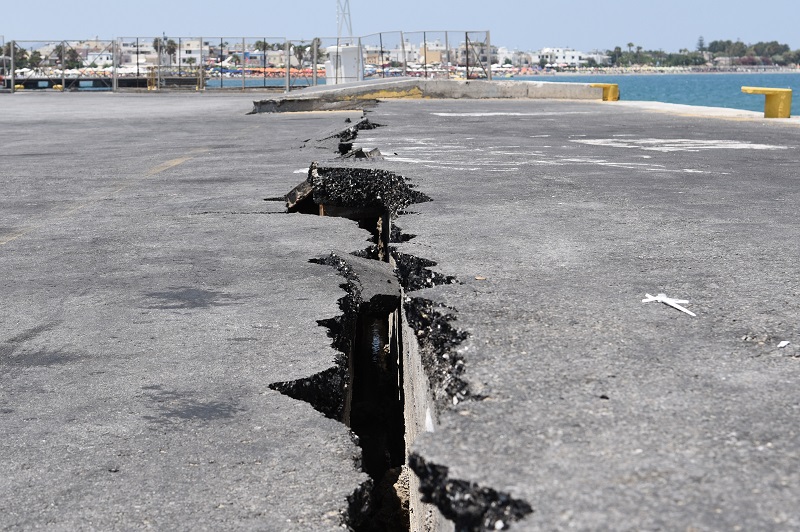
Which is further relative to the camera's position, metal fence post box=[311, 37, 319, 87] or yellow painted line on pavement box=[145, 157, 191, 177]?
metal fence post box=[311, 37, 319, 87]

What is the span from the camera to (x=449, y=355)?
3508 mm

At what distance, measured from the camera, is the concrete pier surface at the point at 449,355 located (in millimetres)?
2496

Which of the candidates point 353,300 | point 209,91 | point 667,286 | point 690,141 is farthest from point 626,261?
point 209,91

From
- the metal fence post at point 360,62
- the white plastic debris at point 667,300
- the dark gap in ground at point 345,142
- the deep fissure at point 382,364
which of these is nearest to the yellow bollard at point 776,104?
the dark gap in ground at point 345,142

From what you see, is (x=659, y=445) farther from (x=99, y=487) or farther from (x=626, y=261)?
(x=626, y=261)

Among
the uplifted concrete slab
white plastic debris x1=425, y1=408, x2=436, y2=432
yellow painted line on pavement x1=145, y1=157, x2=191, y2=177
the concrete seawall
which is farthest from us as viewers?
the concrete seawall

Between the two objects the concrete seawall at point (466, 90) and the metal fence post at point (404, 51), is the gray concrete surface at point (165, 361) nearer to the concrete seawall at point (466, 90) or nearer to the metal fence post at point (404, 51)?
the concrete seawall at point (466, 90)

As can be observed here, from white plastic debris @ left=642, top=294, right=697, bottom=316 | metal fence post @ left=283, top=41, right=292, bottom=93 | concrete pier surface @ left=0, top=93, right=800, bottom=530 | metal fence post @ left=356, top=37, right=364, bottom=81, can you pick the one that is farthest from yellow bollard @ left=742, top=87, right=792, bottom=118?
metal fence post @ left=283, top=41, right=292, bottom=93

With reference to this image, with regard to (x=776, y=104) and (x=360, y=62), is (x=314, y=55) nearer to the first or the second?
(x=360, y=62)

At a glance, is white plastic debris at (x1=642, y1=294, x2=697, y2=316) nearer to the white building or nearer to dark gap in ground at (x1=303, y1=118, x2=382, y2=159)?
dark gap in ground at (x1=303, y1=118, x2=382, y2=159)

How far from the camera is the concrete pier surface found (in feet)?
8.19

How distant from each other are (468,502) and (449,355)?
3.87ft

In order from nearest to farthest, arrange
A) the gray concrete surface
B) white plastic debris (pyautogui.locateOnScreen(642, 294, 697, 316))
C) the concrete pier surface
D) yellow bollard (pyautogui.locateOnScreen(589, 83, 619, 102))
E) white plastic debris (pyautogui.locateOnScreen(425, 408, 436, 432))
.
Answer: the concrete pier surface
the gray concrete surface
white plastic debris (pyautogui.locateOnScreen(425, 408, 436, 432))
white plastic debris (pyautogui.locateOnScreen(642, 294, 697, 316))
yellow bollard (pyautogui.locateOnScreen(589, 83, 619, 102))

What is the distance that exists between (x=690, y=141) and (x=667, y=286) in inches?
356
